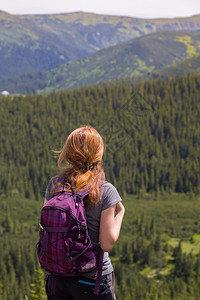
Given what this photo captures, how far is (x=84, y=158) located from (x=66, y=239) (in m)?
1.69

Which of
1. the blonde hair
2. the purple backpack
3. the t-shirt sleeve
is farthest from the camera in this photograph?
the blonde hair

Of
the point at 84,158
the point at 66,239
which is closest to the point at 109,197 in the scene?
the point at 84,158

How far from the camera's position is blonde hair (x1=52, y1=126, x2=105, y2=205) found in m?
8.35

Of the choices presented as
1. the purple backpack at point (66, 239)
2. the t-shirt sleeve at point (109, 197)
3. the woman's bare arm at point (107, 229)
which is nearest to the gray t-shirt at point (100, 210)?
the t-shirt sleeve at point (109, 197)

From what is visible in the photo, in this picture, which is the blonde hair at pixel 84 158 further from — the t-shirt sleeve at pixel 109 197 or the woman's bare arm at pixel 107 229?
the woman's bare arm at pixel 107 229

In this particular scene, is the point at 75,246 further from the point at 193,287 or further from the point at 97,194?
the point at 193,287

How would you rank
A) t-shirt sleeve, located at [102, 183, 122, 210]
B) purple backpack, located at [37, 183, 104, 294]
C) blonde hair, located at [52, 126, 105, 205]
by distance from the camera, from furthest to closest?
1. blonde hair, located at [52, 126, 105, 205]
2. t-shirt sleeve, located at [102, 183, 122, 210]
3. purple backpack, located at [37, 183, 104, 294]

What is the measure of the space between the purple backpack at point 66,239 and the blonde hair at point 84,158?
0.26 metres

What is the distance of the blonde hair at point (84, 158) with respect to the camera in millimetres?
8348

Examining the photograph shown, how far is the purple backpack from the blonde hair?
0.87 feet

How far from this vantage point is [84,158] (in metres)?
8.50

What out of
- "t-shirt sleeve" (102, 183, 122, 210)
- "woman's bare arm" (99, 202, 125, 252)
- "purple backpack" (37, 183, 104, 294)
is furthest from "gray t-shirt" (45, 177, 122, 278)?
"purple backpack" (37, 183, 104, 294)

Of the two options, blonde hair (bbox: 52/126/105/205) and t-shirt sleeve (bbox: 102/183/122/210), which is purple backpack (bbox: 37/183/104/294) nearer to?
blonde hair (bbox: 52/126/105/205)

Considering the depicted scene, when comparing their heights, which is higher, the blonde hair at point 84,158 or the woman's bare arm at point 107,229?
the blonde hair at point 84,158
